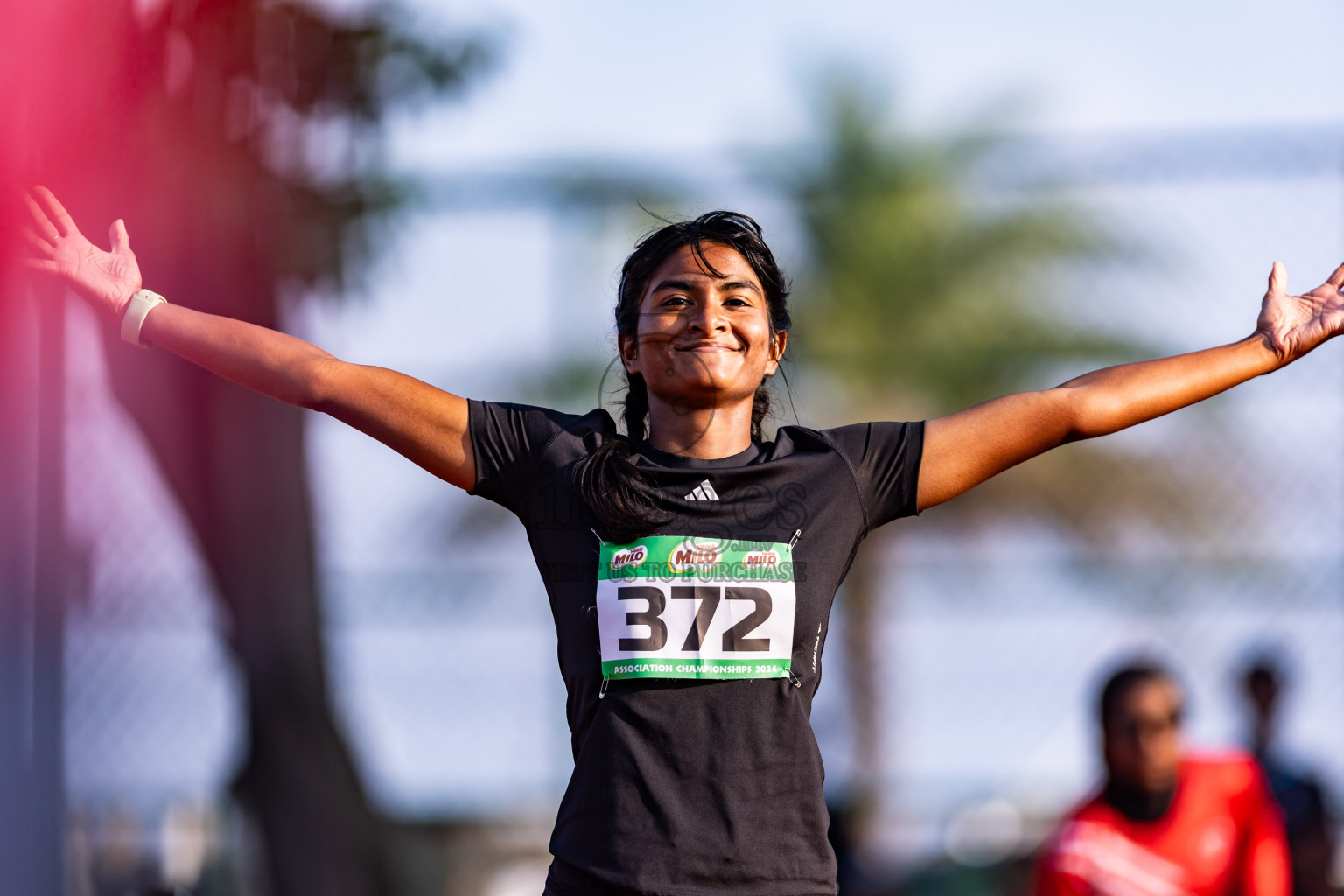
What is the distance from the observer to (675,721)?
2133 millimetres

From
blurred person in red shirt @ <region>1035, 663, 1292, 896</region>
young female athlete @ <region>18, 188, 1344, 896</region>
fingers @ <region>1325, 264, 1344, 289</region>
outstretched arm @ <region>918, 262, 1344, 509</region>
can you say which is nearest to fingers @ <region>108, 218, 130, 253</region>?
young female athlete @ <region>18, 188, 1344, 896</region>

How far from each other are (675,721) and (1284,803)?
4118mm

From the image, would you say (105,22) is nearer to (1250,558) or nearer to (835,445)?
(835,445)

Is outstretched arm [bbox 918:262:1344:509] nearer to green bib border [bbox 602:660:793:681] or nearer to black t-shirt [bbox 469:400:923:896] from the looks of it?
black t-shirt [bbox 469:400:923:896]

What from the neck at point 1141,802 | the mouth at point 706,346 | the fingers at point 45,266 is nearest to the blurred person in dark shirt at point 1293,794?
the neck at point 1141,802

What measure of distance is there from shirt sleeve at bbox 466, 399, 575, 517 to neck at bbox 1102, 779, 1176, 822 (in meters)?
2.28

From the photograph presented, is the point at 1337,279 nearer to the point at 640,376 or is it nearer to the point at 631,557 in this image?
the point at 640,376

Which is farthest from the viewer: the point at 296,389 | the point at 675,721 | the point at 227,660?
the point at 227,660

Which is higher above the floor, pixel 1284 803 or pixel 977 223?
pixel 977 223

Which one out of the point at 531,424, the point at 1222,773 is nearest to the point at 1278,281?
the point at 531,424

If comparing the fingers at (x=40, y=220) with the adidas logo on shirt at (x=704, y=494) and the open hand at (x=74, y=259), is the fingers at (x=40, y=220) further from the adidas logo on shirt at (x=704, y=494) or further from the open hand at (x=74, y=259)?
the adidas logo on shirt at (x=704, y=494)

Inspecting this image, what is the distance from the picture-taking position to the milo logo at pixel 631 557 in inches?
86.8

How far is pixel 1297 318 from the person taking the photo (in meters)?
2.54

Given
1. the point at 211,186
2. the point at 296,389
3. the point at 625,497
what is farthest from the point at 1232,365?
the point at 211,186
